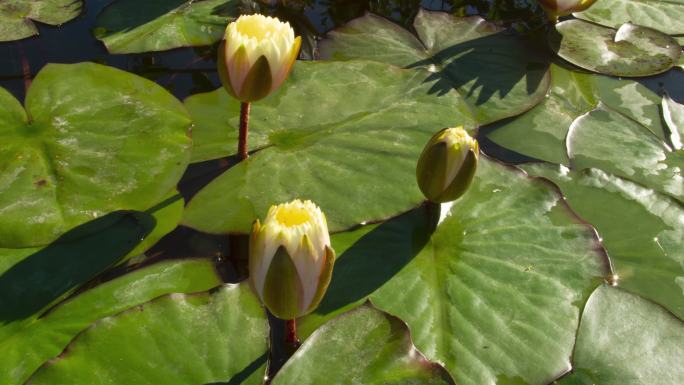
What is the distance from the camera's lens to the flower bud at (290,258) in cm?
107

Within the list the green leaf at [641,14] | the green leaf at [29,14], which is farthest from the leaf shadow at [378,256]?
the green leaf at [29,14]

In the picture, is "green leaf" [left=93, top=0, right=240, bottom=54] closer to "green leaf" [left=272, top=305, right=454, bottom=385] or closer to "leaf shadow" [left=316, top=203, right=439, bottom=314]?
"leaf shadow" [left=316, top=203, right=439, bottom=314]

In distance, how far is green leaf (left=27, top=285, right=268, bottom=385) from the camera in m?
1.14

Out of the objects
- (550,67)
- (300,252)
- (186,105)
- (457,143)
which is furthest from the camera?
(550,67)

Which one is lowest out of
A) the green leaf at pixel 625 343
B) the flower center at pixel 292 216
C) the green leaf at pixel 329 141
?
the green leaf at pixel 625 343

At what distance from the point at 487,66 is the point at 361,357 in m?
1.31

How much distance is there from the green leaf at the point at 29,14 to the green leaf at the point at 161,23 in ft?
0.45

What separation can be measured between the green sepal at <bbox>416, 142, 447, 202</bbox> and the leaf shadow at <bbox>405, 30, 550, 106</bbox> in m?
0.61

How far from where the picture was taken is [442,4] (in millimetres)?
2588

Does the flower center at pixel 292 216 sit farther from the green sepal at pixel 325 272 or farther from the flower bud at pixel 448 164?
the flower bud at pixel 448 164

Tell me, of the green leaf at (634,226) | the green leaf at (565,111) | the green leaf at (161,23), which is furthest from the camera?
the green leaf at (161,23)

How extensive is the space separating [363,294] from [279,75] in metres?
0.54

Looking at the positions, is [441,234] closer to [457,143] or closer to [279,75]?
[457,143]

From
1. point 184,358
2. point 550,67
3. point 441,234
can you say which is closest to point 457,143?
point 441,234
